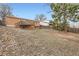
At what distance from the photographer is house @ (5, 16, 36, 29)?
143 inches

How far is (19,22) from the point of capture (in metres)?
3.64

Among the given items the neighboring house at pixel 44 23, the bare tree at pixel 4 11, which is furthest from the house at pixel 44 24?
the bare tree at pixel 4 11

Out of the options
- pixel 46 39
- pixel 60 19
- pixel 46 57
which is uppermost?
pixel 60 19

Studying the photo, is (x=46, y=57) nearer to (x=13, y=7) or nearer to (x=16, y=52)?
(x=16, y=52)

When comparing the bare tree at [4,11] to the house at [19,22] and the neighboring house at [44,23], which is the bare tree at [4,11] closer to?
the house at [19,22]

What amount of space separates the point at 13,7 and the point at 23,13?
15 centimetres

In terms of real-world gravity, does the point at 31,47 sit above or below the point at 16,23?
below

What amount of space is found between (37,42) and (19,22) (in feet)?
1.13

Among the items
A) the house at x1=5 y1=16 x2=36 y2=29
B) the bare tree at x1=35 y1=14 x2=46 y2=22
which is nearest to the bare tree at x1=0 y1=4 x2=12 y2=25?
the house at x1=5 y1=16 x2=36 y2=29

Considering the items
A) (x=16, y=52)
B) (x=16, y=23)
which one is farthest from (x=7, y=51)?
(x=16, y=23)

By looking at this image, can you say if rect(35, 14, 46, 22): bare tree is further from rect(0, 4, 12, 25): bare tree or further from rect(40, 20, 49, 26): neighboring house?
rect(0, 4, 12, 25): bare tree

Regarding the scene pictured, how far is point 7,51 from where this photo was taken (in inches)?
141

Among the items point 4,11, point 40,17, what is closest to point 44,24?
point 40,17

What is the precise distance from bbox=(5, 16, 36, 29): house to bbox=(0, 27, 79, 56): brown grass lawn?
0.18 ft
